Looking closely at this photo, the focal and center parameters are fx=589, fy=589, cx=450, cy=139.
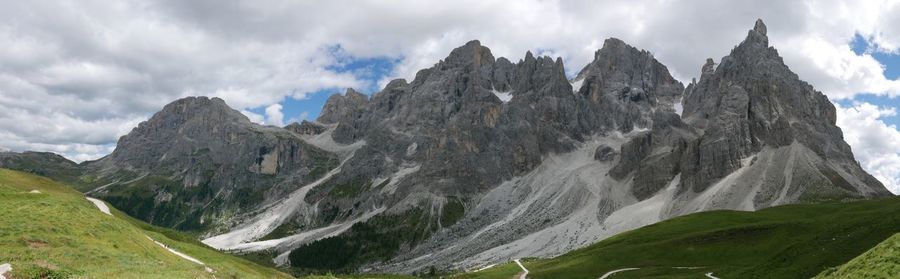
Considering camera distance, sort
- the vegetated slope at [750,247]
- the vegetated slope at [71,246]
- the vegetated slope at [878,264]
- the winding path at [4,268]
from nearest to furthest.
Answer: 1. the winding path at [4,268]
2. the vegetated slope at [878,264]
3. the vegetated slope at [71,246]
4. the vegetated slope at [750,247]

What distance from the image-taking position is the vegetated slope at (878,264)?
3311cm

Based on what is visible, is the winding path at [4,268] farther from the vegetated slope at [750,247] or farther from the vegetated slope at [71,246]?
the vegetated slope at [750,247]

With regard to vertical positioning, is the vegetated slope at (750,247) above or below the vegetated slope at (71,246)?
below

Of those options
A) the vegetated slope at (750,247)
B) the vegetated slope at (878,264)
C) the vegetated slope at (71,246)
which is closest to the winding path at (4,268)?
the vegetated slope at (71,246)

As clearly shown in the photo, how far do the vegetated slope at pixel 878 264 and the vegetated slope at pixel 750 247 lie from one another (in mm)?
98

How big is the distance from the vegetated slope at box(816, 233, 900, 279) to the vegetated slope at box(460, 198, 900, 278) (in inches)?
3.9

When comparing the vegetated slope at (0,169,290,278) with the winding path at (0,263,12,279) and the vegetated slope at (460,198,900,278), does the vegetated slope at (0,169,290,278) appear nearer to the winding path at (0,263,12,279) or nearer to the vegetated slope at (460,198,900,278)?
the winding path at (0,263,12,279)

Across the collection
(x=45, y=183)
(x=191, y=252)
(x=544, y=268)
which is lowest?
(x=544, y=268)

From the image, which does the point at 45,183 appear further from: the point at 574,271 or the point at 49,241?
the point at 574,271

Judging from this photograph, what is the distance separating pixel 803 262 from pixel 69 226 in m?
68.6

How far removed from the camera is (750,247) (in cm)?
8981

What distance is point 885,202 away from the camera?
114 meters

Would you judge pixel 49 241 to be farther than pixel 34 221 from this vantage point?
No

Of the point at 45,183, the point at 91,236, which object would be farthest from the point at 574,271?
the point at 45,183
